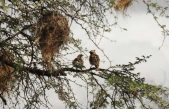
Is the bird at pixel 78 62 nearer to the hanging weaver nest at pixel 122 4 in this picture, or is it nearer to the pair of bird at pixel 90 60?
the pair of bird at pixel 90 60

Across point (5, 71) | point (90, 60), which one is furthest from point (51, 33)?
point (90, 60)

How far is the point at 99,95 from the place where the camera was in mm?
6949

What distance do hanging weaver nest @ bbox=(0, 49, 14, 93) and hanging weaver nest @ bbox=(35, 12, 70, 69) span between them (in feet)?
4.10

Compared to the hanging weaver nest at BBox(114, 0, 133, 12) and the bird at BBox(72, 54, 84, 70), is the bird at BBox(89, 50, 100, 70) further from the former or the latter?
the hanging weaver nest at BBox(114, 0, 133, 12)

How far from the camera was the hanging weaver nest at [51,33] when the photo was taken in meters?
5.32

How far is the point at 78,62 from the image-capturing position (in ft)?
22.0

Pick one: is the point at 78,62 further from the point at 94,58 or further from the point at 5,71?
the point at 5,71

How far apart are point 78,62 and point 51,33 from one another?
1.38 metres

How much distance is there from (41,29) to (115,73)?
1423 millimetres

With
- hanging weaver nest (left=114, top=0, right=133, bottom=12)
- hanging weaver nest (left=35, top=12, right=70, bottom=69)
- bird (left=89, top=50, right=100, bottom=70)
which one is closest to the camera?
hanging weaver nest (left=35, top=12, right=70, bottom=69)

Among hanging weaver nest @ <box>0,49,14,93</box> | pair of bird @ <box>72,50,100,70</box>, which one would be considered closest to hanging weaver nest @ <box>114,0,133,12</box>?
pair of bird @ <box>72,50,100,70</box>

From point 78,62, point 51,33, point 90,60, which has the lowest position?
point 51,33

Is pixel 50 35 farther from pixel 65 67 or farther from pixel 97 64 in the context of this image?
pixel 97 64

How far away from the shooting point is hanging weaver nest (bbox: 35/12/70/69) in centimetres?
532
